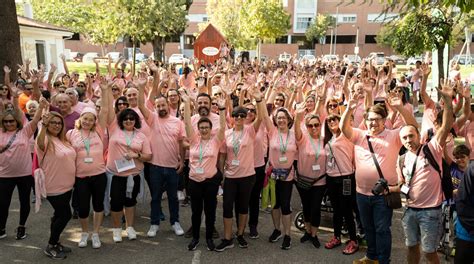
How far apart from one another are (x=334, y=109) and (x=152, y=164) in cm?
279

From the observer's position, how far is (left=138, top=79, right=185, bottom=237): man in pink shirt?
5434 millimetres

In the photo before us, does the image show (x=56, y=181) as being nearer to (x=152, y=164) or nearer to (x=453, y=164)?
(x=152, y=164)

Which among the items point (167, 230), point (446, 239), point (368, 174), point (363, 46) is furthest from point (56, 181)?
point (363, 46)

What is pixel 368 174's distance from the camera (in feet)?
14.1

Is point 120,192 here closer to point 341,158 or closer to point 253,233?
point 253,233

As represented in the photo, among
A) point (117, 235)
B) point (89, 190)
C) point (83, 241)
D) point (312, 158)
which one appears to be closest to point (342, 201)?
point (312, 158)

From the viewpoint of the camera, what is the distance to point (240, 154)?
4.99 metres

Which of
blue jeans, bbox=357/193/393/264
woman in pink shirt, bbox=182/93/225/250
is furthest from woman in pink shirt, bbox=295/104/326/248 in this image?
woman in pink shirt, bbox=182/93/225/250

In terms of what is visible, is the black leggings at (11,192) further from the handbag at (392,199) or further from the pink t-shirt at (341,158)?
the handbag at (392,199)

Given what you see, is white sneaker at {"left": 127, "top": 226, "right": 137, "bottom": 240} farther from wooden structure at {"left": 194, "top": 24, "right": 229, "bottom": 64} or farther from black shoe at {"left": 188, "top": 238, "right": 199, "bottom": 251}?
wooden structure at {"left": 194, "top": 24, "right": 229, "bottom": 64}

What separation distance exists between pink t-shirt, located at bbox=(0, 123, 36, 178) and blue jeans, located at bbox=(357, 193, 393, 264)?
419 cm

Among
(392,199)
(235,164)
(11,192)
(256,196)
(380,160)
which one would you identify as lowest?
(256,196)

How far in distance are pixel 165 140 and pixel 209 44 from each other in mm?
18306

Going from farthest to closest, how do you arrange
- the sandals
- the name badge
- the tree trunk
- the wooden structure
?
the wooden structure → the tree trunk → the sandals → the name badge
